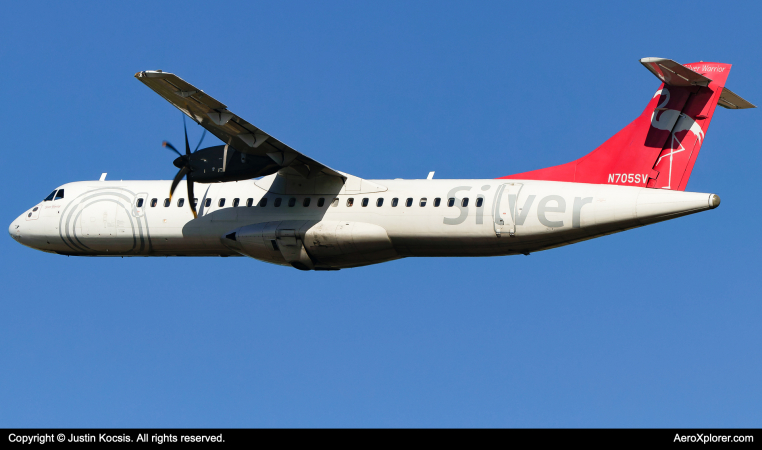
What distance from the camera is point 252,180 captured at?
28.4 m

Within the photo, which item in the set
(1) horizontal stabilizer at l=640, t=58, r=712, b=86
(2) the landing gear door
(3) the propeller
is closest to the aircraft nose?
(3) the propeller

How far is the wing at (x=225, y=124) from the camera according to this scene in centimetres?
2414

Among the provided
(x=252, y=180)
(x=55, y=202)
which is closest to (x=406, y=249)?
(x=252, y=180)

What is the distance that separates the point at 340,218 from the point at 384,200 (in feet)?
4.08

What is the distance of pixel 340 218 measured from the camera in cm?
2658

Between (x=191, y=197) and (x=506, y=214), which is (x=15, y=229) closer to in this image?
(x=191, y=197)

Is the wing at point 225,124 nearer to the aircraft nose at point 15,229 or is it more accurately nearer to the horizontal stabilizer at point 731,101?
the aircraft nose at point 15,229

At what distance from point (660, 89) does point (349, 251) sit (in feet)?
28.9

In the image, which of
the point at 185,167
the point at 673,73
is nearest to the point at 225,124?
the point at 185,167

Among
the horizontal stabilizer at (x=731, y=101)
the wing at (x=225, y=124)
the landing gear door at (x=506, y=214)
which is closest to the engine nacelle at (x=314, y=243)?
the wing at (x=225, y=124)

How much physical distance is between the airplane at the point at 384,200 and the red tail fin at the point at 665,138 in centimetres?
3
